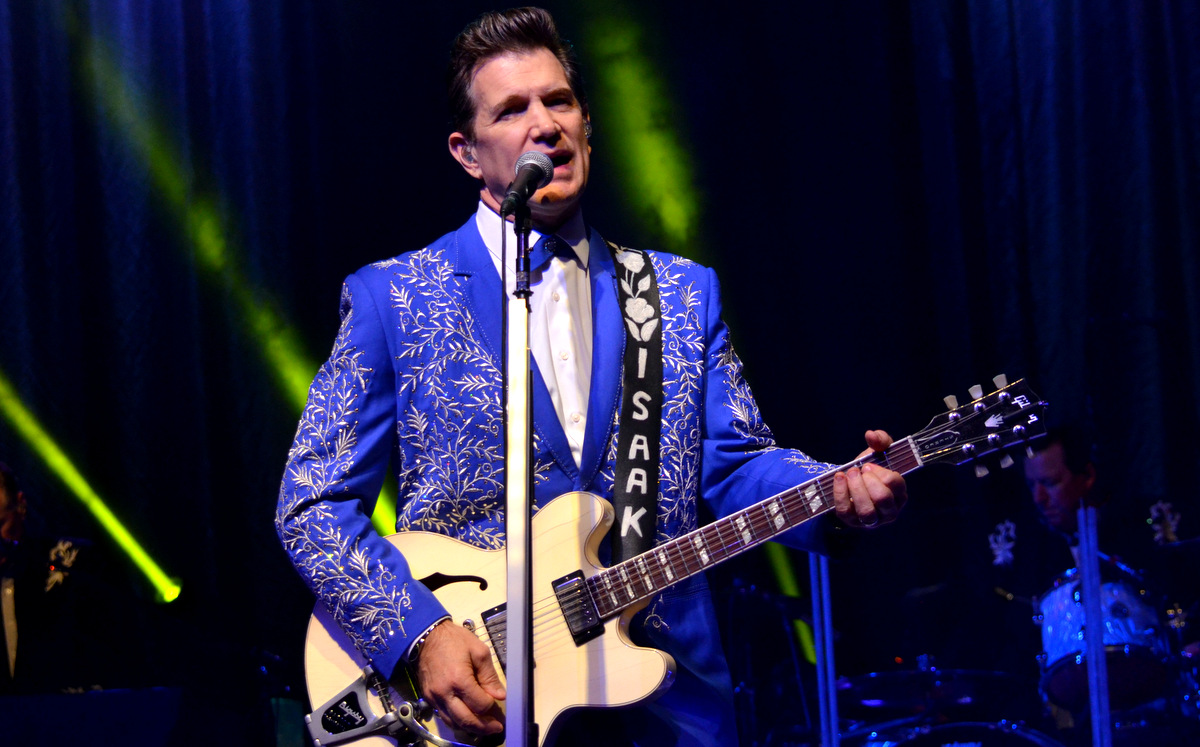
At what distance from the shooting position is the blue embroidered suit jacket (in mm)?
1946

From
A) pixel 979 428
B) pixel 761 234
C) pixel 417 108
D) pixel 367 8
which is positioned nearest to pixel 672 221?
pixel 761 234

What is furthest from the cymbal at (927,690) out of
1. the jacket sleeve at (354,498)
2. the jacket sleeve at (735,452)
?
the jacket sleeve at (354,498)

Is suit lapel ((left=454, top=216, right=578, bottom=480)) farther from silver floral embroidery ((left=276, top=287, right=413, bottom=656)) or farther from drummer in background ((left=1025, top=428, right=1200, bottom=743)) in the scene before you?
drummer in background ((left=1025, top=428, right=1200, bottom=743))

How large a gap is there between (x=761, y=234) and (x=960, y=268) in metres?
0.72

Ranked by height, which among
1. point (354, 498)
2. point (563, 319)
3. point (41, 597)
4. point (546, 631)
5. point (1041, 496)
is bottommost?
point (1041, 496)

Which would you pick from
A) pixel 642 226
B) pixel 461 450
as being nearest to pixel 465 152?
pixel 461 450

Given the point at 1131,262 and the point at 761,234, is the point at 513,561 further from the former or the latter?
the point at 1131,262

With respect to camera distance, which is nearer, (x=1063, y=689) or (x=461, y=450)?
(x=461, y=450)

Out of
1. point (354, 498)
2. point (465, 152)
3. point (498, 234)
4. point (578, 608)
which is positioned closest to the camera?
point (578, 608)

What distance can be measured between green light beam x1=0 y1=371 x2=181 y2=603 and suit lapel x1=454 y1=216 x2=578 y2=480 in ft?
6.69

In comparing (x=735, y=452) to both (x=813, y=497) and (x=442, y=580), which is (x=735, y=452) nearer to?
→ (x=813, y=497)

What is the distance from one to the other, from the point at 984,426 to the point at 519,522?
0.96 meters

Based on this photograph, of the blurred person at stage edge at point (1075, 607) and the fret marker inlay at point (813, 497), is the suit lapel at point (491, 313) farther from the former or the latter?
the blurred person at stage edge at point (1075, 607)

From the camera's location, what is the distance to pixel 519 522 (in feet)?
4.92
